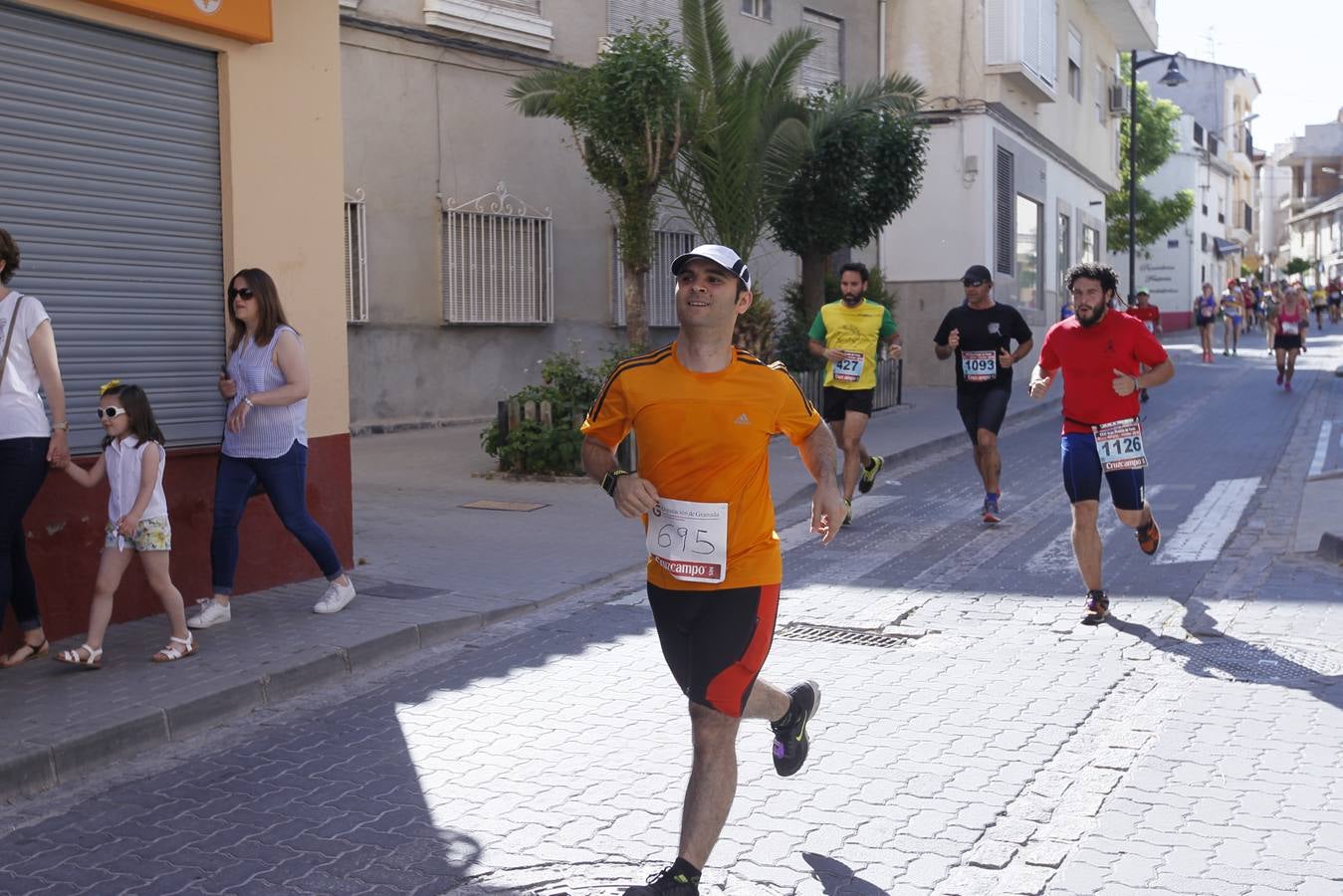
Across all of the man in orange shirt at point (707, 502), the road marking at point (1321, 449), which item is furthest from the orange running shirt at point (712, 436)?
the road marking at point (1321, 449)

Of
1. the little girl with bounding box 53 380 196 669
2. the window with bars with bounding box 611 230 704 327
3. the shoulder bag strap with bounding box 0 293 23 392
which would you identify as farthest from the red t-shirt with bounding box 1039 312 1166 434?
the window with bars with bounding box 611 230 704 327

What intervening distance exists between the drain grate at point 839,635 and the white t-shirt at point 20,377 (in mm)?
3676

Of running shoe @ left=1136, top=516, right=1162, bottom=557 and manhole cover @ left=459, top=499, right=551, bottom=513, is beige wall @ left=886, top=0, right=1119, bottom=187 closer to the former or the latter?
manhole cover @ left=459, top=499, right=551, bottom=513

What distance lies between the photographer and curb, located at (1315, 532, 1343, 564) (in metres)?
8.86

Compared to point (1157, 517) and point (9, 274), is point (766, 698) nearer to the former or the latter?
point (9, 274)

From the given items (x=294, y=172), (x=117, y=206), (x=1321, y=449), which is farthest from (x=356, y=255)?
(x=1321, y=449)

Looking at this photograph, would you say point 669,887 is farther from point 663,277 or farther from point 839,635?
point 663,277

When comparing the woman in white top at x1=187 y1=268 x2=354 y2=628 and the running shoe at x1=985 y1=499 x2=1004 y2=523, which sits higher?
the woman in white top at x1=187 y1=268 x2=354 y2=628

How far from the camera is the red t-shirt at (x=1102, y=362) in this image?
7434 millimetres

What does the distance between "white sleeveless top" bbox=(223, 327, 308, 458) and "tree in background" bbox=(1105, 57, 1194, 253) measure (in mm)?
43719

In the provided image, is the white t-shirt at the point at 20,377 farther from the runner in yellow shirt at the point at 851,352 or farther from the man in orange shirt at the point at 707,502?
the runner in yellow shirt at the point at 851,352

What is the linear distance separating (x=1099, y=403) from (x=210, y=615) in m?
4.73

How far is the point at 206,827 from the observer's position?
4.66 m

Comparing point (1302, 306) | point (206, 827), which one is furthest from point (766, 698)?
point (1302, 306)
